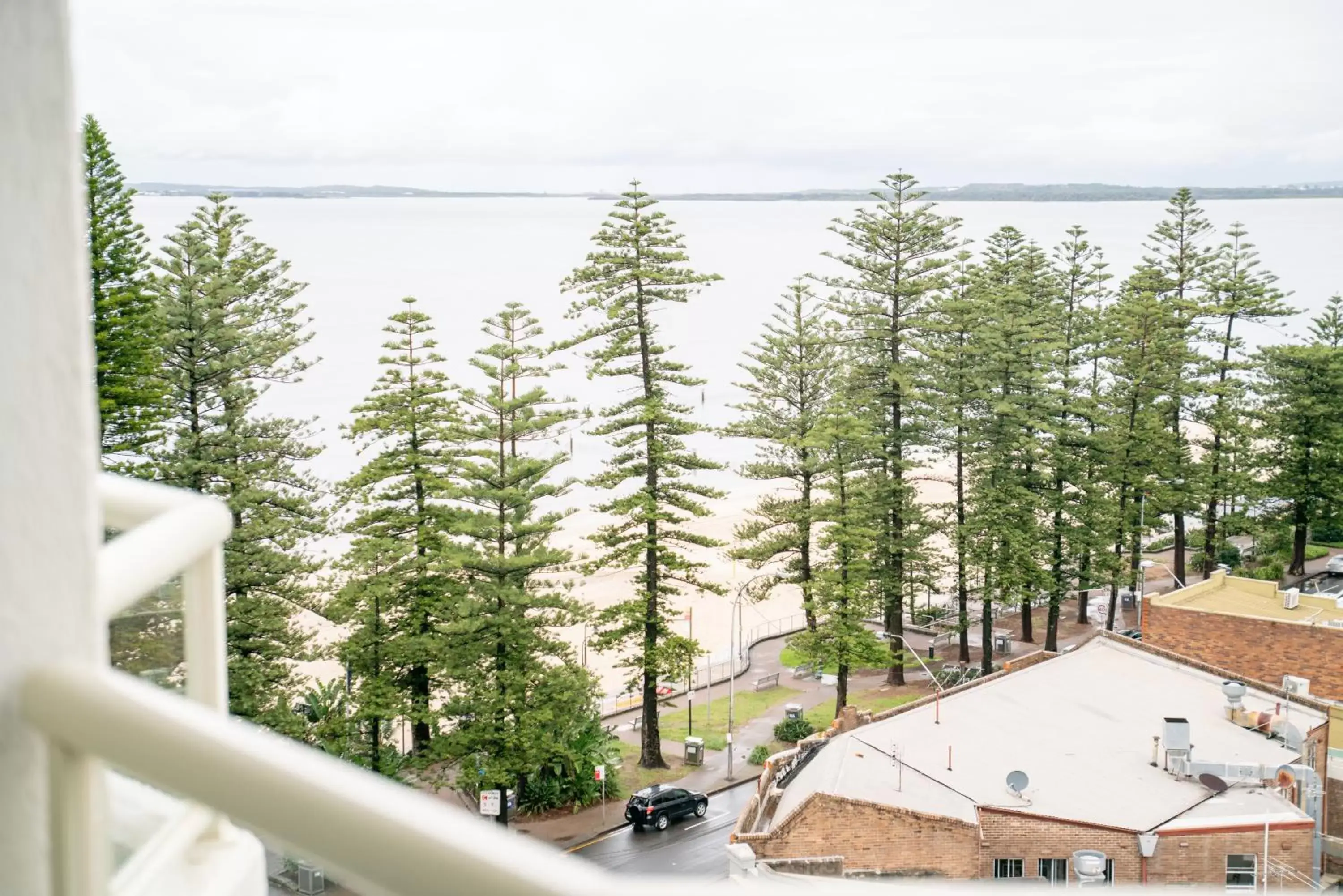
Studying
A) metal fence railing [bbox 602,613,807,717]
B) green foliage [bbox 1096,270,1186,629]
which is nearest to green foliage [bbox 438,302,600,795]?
metal fence railing [bbox 602,613,807,717]

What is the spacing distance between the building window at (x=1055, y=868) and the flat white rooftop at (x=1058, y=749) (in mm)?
459

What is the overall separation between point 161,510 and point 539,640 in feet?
62.0

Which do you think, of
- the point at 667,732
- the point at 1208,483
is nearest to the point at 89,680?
the point at 667,732

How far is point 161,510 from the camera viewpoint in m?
1.24

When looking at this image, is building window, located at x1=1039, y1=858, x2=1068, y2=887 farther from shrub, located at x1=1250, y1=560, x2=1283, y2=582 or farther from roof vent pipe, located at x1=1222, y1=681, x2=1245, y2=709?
shrub, located at x1=1250, y1=560, x2=1283, y2=582

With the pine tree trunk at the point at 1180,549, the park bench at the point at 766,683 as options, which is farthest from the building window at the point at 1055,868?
the pine tree trunk at the point at 1180,549

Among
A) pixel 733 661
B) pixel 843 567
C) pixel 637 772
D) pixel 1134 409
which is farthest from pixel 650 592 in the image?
pixel 1134 409

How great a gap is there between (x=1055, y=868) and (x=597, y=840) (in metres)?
8.51

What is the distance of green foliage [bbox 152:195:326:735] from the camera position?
62.7 ft

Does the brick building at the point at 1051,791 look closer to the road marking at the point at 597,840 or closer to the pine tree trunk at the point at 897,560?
the road marking at the point at 597,840

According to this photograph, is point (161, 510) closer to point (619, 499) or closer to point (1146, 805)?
point (1146, 805)

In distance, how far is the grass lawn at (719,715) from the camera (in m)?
25.8

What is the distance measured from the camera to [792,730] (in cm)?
2489

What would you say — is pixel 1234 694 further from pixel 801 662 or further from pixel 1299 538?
pixel 1299 538
